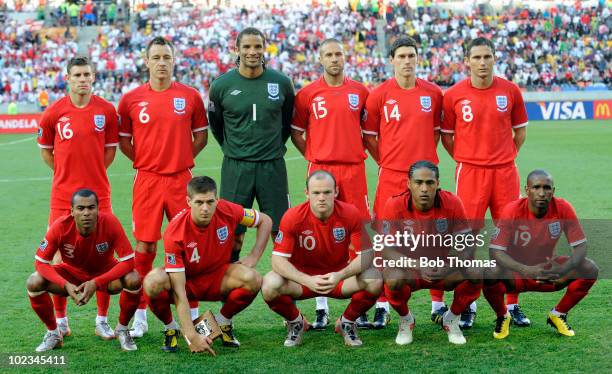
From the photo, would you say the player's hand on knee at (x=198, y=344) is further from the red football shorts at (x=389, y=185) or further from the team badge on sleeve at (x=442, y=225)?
the red football shorts at (x=389, y=185)

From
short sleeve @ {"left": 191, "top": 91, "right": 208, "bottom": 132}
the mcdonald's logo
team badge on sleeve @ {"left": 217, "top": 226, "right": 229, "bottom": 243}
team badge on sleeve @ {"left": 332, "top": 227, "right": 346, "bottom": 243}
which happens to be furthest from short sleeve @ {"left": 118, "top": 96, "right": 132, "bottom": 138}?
the mcdonald's logo

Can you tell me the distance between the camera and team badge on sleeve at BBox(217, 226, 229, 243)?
563 cm

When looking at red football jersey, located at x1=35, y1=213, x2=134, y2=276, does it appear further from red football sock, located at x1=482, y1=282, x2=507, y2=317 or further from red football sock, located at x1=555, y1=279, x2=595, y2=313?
red football sock, located at x1=555, y1=279, x2=595, y2=313

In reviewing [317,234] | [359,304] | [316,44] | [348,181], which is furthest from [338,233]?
[316,44]

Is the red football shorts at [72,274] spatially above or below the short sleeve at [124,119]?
below

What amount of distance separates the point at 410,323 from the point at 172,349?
5.04 ft

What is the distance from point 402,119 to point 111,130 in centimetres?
217

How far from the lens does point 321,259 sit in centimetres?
574

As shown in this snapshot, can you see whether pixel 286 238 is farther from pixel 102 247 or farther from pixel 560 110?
pixel 560 110

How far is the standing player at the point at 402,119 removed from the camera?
252 inches

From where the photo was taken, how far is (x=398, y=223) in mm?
5730

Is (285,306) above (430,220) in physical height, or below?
below

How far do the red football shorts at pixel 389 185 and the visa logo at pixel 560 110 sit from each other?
24.4 metres

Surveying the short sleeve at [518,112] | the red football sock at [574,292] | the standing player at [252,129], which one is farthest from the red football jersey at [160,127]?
the red football sock at [574,292]
